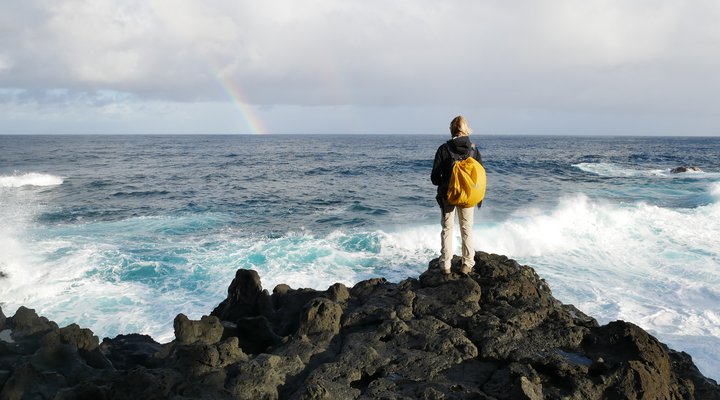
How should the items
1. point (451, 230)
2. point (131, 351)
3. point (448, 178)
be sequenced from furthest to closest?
point (451, 230), point (131, 351), point (448, 178)

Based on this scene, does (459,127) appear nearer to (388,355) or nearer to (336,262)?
(388,355)

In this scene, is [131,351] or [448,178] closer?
[448,178]

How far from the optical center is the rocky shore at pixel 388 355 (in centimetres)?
428

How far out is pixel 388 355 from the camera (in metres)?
4.91

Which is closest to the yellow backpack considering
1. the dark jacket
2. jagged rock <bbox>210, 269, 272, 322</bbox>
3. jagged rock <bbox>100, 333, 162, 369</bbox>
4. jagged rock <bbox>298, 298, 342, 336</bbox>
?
the dark jacket

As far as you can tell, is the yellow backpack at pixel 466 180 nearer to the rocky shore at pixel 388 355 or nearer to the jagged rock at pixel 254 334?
the rocky shore at pixel 388 355

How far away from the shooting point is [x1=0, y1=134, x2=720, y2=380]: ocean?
1001cm

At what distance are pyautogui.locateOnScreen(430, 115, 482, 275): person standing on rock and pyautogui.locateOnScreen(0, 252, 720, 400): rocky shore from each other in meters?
0.29

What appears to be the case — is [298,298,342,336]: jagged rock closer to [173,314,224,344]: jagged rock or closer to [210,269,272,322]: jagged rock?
[173,314,224,344]: jagged rock

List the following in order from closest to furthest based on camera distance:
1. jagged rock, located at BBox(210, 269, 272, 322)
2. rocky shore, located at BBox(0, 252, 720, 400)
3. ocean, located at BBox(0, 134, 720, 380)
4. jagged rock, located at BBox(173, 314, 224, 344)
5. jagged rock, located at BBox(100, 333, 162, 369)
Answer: rocky shore, located at BBox(0, 252, 720, 400), jagged rock, located at BBox(173, 314, 224, 344), jagged rock, located at BBox(100, 333, 162, 369), jagged rock, located at BBox(210, 269, 272, 322), ocean, located at BBox(0, 134, 720, 380)

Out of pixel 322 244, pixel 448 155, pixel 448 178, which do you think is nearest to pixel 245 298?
pixel 448 178

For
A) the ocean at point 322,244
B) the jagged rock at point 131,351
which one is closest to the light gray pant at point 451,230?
the jagged rock at point 131,351

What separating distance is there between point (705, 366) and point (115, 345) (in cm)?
848

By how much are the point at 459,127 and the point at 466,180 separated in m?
0.66
